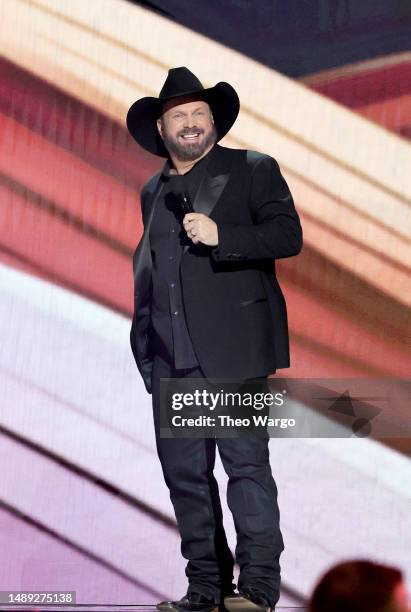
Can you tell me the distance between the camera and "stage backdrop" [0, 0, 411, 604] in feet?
8.56

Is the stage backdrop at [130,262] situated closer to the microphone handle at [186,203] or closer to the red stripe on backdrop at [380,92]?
the red stripe on backdrop at [380,92]

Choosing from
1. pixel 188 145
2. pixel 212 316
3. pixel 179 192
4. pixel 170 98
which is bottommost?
pixel 212 316

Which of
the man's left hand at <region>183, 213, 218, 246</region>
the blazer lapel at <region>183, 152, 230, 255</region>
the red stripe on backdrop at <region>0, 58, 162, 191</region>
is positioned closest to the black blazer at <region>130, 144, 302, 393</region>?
the blazer lapel at <region>183, 152, 230, 255</region>

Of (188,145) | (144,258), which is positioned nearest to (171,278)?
(144,258)

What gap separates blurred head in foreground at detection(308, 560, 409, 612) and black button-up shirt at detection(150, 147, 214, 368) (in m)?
0.74

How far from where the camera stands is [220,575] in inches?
100

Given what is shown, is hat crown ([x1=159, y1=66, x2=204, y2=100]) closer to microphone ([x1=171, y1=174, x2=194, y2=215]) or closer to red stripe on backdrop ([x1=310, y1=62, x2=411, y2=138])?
microphone ([x1=171, y1=174, x2=194, y2=215])

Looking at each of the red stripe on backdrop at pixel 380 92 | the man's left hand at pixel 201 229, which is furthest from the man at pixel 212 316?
the red stripe on backdrop at pixel 380 92

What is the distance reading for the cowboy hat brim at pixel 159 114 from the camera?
257 cm

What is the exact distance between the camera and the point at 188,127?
99.8 inches

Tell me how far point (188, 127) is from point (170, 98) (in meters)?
0.10

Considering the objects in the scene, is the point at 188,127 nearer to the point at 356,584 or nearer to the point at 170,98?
the point at 170,98

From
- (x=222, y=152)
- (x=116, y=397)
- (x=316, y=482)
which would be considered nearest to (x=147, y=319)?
(x=116, y=397)

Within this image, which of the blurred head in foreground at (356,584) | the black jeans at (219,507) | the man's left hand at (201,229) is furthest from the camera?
the blurred head in foreground at (356,584)
